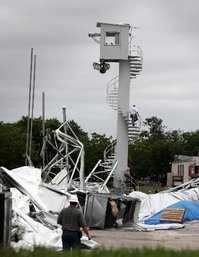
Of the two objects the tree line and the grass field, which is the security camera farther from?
the grass field

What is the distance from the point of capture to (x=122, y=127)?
184 ft

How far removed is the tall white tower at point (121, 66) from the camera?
2180 inches

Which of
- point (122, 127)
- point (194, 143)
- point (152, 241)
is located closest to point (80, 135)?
point (194, 143)

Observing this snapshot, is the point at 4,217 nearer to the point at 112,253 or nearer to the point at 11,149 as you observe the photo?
the point at 112,253

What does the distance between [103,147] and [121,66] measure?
175ft

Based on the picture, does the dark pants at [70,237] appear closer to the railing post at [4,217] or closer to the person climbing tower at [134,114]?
the railing post at [4,217]

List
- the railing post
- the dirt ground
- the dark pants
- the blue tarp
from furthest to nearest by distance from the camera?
the blue tarp < the dirt ground < the dark pants < the railing post

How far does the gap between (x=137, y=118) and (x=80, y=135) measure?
6335 cm

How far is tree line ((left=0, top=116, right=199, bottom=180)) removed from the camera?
90688 mm

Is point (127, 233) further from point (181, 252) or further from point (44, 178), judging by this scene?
point (181, 252)

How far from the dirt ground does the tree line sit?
6099cm

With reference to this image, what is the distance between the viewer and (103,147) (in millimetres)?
108812

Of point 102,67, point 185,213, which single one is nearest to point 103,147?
point 102,67

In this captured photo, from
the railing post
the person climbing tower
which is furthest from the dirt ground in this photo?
the person climbing tower
